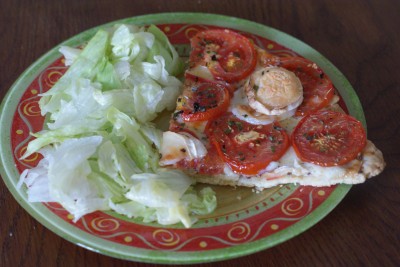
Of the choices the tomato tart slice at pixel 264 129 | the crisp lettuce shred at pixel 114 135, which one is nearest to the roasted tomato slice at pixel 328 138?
the tomato tart slice at pixel 264 129

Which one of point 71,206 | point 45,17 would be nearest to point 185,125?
point 71,206

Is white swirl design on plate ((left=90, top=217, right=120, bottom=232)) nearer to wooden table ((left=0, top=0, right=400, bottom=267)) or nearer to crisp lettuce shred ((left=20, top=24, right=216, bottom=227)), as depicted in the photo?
crisp lettuce shred ((left=20, top=24, right=216, bottom=227))

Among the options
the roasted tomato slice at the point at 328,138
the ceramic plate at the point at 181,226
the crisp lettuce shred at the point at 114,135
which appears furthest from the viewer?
the roasted tomato slice at the point at 328,138

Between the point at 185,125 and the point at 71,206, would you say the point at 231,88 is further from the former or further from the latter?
the point at 71,206

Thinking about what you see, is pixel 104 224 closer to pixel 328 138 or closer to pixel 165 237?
pixel 165 237

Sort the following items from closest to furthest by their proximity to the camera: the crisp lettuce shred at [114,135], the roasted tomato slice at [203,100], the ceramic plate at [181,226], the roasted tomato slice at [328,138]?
the ceramic plate at [181,226] < the crisp lettuce shred at [114,135] < the roasted tomato slice at [328,138] < the roasted tomato slice at [203,100]

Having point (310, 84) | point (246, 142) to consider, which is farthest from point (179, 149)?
point (310, 84)

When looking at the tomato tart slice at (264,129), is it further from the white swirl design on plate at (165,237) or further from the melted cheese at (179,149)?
the white swirl design on plate at (165,237)
